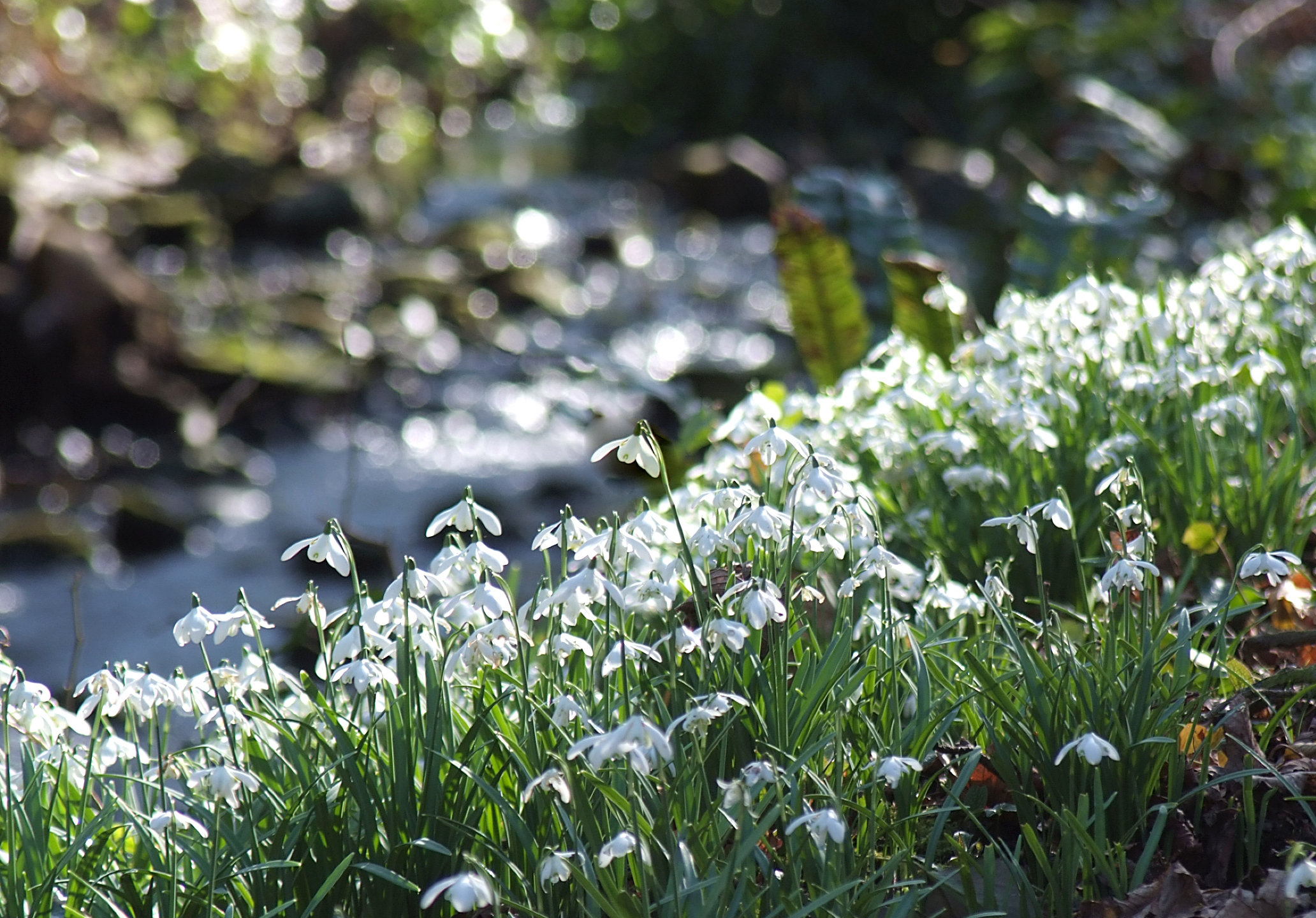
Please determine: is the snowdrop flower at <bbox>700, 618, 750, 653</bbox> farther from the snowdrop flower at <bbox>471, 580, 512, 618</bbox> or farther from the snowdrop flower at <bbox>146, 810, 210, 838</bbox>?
the snowdrop flower at <bbox>146, 810, 210, 838</bbox>

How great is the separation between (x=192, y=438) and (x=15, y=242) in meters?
1.78

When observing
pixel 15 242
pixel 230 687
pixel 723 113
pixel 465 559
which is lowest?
pixel 230 687

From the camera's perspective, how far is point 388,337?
9.33 meters

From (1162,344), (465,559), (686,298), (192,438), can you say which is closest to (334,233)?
(686,298)

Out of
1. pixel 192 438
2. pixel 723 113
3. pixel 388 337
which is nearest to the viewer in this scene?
pixel 192 438

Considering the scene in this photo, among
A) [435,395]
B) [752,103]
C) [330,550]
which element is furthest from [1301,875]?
[752,103]

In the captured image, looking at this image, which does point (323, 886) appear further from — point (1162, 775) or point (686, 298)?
point (686, 298)

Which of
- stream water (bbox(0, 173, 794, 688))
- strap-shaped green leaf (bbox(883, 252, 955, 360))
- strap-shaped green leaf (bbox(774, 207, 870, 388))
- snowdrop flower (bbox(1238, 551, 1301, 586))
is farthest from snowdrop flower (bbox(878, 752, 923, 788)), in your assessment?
strap-shaped green leaf (bbox(774, 207, 870, 388))

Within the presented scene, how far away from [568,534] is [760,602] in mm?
316

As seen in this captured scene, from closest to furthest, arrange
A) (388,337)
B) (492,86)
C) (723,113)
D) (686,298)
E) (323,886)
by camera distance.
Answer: (323,886), (388,337), (686,298), (723,113), (492,86)

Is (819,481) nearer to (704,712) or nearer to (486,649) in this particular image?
(704,712)

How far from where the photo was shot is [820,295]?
4.35 m

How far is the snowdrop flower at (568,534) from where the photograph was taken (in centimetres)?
180

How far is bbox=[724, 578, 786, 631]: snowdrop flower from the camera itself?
164cm
